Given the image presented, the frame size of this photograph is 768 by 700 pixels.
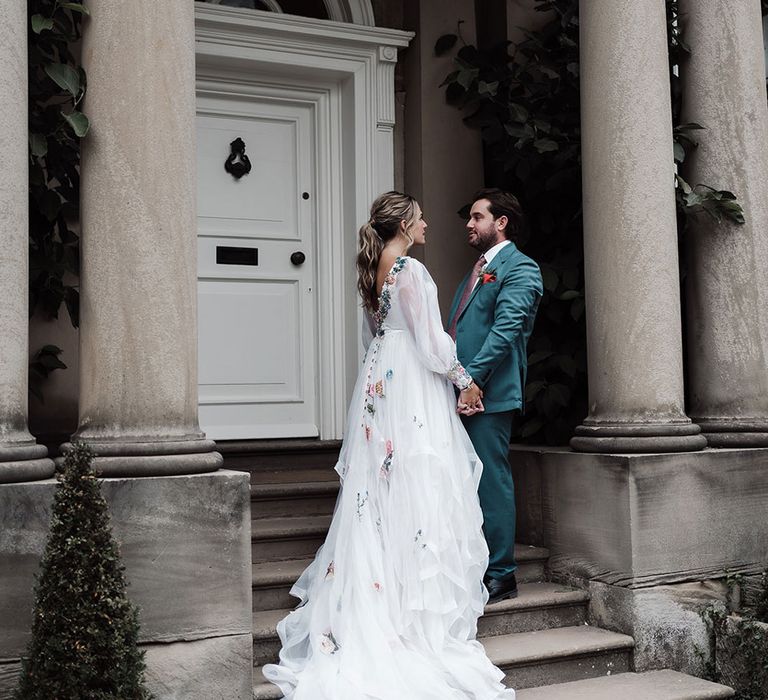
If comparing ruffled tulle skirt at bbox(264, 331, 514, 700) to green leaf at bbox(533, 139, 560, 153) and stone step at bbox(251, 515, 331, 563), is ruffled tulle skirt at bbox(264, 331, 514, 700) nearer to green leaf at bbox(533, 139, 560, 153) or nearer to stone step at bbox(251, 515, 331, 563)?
stone step at bbox(251, 515, 331, 563)

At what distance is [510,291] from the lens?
4.92 metres

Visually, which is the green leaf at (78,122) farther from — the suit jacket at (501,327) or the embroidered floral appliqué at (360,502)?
the suit jacket at (501,327)

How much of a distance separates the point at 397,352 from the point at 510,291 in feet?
2.07

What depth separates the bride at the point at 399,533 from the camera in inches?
161

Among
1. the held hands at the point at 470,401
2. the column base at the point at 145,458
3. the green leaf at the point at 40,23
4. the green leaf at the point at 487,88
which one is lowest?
the column base at the point at 145,458

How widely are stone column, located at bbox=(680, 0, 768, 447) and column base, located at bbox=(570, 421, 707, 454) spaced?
1.22ft

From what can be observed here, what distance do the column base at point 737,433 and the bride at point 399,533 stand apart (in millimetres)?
1485

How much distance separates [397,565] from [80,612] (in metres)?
1.55

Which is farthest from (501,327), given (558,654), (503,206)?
(558,654)

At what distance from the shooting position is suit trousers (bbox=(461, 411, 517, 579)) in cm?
493

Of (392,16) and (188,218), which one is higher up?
(392,16)

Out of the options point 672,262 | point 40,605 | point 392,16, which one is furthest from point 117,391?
point 392,16

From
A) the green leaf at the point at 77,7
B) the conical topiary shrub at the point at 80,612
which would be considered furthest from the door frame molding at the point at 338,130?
the conical topiary shrub at the point at 80,612

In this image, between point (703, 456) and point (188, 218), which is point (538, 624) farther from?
point (188, 218)
